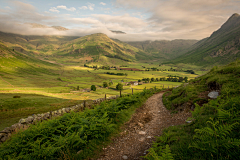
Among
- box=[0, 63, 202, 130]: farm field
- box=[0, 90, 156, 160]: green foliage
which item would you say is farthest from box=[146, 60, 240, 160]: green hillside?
box=[0, 63, 202, 130]: farm field

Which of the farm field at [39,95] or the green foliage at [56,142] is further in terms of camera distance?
the farm field at [39,95]

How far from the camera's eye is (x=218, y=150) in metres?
3.93

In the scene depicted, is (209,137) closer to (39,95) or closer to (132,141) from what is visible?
(132,141)

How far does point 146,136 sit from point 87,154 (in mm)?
4449

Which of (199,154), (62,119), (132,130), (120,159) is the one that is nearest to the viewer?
(199,154)

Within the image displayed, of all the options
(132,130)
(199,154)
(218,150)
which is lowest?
(132,130)

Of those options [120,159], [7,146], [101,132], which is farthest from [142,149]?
[7,146]

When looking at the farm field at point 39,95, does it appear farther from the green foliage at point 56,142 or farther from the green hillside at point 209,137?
the green hillside at point 209,137

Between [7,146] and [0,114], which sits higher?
[7,146]

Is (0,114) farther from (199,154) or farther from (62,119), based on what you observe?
(199,154)

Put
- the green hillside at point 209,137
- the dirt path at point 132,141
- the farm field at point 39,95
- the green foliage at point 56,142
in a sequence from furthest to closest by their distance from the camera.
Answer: the farm field at point 39,95, the dirt path at point 132,141, the green foliage at point 56,142, the green hillside at point 209,137

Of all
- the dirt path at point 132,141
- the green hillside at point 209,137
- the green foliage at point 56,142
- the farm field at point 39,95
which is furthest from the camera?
the farm field at point 39,95

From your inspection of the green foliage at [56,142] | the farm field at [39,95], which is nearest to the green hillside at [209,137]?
the green foliage at [56,142]

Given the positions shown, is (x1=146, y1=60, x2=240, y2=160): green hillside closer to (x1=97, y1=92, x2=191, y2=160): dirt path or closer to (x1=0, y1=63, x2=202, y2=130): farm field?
(x1=97, y1=92, x2=191, y2=160): dirt path
